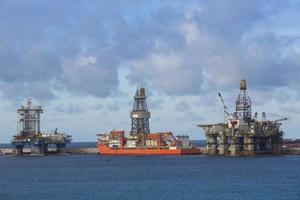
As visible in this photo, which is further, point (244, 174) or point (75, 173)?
point (75, 173)

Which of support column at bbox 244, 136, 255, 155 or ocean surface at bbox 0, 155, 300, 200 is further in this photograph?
support column at bbox 244, 136, 255, 155

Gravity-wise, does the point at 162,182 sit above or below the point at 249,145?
below

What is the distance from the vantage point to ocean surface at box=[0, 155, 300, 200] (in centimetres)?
10400

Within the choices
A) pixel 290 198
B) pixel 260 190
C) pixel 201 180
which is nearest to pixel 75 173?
pixel 201 180

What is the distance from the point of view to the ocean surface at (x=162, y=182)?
341 feet

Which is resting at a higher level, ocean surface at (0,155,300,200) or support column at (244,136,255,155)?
support column at (244,136,255,155)

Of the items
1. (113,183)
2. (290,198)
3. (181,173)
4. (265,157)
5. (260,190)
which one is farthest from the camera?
(265,157)

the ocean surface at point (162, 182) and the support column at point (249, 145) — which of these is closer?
the ocean surface at point (162, 182)

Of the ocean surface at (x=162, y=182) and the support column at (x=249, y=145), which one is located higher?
the support column at (x=249, y=145)

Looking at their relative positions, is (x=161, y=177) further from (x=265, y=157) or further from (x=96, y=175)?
(x=265, y=157)

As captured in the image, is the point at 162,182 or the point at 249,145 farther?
the point at 249,145

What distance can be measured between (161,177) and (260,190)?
30189mm

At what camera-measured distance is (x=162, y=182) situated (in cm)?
12350

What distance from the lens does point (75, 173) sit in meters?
152
